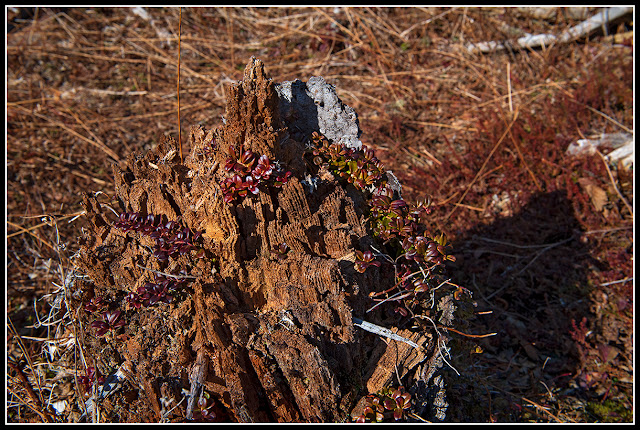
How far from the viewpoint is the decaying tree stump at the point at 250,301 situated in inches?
101

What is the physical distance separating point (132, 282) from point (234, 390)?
105 centimetres

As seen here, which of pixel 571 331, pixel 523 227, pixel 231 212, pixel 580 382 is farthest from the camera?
pixel 523 227

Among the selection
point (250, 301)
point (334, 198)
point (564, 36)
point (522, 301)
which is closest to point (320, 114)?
point (334, 198)

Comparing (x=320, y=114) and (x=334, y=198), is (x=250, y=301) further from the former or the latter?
(x=320, y=114)

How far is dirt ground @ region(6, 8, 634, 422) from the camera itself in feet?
8.81

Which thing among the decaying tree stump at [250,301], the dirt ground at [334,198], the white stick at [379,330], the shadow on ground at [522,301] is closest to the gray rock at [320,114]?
the decaying tree stump at [250,301]

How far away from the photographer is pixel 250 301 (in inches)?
110

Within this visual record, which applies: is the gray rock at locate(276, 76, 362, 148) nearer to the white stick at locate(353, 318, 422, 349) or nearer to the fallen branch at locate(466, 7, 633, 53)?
the white stick at locate(353, 318, 422, 349)

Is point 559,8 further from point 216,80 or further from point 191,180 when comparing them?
point 191,180

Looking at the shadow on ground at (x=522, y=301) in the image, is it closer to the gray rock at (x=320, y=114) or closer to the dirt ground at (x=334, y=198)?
the dirt ground at (x=334, y=198)

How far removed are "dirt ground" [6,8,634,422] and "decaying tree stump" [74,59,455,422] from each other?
2 centimetres

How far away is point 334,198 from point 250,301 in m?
0.92

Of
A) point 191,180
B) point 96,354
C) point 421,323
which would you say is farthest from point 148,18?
point 421,323

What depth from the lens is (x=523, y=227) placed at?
221 inches
